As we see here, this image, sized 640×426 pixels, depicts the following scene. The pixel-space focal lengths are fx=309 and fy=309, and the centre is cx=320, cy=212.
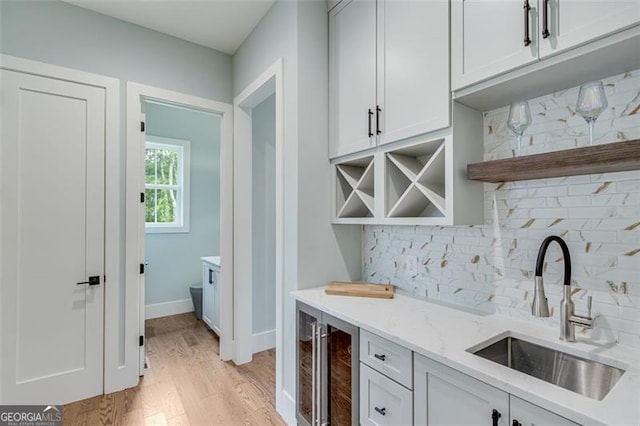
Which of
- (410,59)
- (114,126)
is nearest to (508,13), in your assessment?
(410,59)

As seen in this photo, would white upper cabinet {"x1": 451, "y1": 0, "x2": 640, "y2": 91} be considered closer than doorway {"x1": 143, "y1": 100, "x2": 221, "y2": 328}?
Yes

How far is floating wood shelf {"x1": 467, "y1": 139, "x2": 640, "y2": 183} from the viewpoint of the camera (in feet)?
3.26

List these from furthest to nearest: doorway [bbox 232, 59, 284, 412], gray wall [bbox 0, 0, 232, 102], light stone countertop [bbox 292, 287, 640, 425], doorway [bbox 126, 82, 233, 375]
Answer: doorway [bbox 232, 59, 284, 412] → doorway [bbox 126, 82, 233, 375] → gray wall [bbox 0, 0, 232, 102] → light stone countertop [bbox 292, 287, 640, 425]

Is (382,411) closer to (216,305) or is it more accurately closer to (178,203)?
(216,305)

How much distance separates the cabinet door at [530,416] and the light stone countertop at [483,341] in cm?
3

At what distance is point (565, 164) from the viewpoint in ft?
3.67

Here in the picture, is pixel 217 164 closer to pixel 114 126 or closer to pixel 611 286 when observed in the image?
pixel 114 126

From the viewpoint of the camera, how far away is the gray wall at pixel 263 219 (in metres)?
3.07

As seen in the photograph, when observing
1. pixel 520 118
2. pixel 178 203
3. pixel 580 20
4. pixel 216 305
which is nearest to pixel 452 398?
pixel 520 118

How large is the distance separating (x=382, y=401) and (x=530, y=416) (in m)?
0.63

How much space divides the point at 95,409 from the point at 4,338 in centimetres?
76

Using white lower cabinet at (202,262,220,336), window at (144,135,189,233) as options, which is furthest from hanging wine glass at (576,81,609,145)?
window at (144,135,189,233)

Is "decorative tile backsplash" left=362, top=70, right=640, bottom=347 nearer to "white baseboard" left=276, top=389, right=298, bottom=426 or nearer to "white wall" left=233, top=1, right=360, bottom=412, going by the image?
"white wall" left=233, top=1, right=360, bottom=412

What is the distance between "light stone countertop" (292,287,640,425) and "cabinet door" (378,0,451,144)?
92cm
